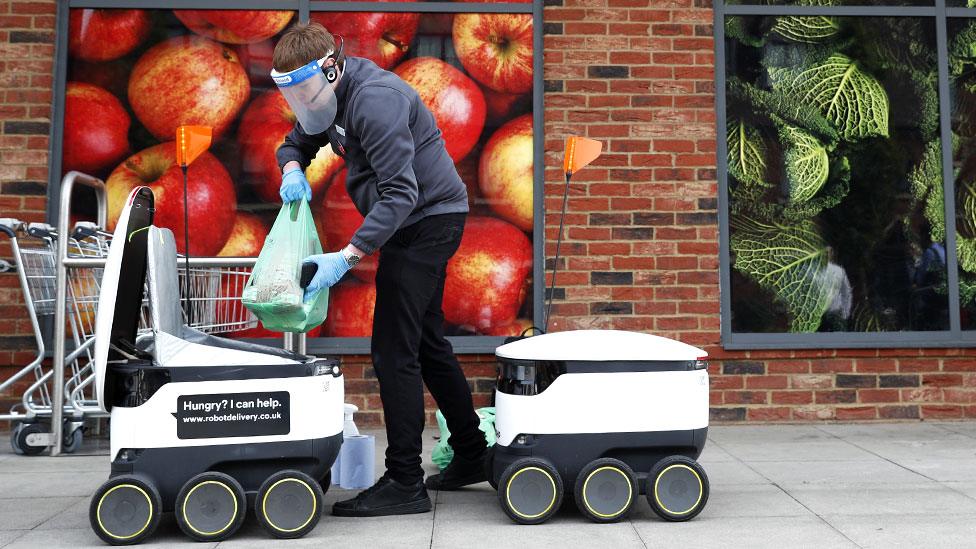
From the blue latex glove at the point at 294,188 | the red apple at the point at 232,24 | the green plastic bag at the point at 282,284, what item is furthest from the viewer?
the red apple at the point at 232,24

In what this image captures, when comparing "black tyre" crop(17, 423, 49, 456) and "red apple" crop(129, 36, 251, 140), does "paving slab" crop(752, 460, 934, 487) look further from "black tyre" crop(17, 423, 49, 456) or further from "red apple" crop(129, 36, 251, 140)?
"red apple" crop(129, 36, 251, 140)

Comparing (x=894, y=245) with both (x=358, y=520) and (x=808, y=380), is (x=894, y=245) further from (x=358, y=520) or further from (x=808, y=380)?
(x=358, y=520)

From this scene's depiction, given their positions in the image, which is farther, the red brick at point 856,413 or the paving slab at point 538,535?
the red brick at point 856,413

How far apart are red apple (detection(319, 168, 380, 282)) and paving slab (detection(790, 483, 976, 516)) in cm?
289

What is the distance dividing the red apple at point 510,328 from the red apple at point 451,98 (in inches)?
42.0

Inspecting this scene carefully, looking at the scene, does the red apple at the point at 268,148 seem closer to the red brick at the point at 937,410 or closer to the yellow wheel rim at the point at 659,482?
the yellow wheel rim at the point at 659,482

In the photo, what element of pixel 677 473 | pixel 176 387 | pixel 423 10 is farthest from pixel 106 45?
pixel 677 473

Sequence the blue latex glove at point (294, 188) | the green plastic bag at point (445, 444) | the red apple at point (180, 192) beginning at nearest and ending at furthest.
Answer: the blue latex glove at point (294, 188) < the green plastic bag at point (445, 444) < the red apple at point (180, 192)

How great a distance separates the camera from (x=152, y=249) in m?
3.37

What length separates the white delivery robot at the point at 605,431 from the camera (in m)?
3.42

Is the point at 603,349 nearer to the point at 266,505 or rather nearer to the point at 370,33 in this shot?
the point at 266,505

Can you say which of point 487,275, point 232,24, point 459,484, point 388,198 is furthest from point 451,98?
point 459,484

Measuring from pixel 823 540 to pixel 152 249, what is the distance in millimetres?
2524

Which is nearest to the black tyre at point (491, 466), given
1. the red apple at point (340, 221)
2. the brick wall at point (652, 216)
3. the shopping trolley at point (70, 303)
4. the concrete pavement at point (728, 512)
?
the concrete pavement at point (728, 512)
